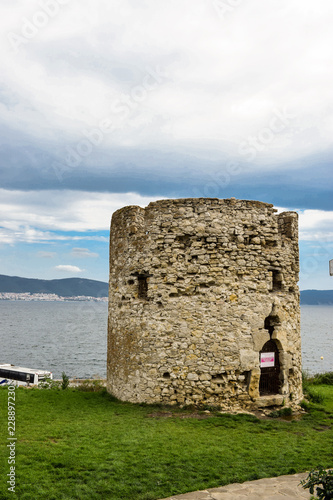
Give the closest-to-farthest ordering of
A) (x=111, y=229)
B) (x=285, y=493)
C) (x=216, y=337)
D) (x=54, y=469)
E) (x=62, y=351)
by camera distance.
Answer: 1. (x=285, y=493)
2. (x=54, y=469)
3. (x=216, y=337)
4. (x=111, y=229)
5. (x=62, y=351)

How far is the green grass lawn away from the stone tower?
3.02ft

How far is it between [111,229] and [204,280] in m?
4.44

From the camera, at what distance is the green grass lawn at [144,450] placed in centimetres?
679

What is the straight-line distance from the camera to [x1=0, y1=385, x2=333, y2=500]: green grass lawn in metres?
6.79

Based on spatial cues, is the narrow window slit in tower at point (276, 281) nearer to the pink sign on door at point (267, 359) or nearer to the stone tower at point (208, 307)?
the stone tower at point (208, 307)

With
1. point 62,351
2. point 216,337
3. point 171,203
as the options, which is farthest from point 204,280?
point 62,351

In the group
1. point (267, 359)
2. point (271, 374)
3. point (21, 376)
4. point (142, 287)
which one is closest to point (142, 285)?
point (142, 287)

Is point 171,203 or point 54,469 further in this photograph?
point 171,203

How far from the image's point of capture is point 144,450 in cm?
834

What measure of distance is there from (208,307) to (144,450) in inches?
182

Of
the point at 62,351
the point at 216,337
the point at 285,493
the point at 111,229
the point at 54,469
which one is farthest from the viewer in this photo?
the point at 62,351

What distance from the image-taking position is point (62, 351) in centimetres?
5266

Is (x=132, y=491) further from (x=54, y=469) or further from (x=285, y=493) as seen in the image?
(x=285, y=493)

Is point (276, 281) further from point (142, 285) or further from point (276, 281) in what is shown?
point (142, 285)
